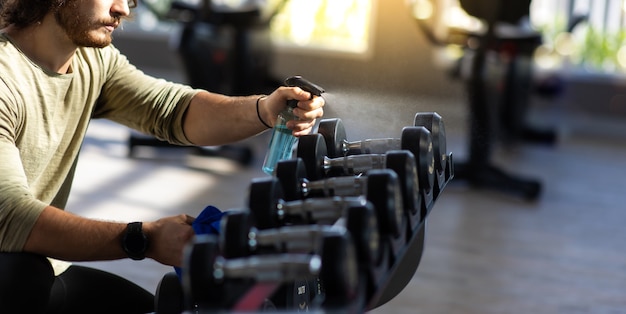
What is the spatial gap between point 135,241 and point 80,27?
383 millimetres

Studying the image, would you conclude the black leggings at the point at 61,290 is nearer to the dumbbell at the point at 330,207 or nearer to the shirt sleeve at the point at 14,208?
the shirt sleeve at the point at 14,208

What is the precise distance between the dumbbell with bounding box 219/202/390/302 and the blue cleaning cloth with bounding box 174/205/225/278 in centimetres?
21

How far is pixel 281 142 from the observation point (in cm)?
144

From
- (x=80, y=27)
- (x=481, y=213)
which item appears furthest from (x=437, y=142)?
(x=481, y=213)

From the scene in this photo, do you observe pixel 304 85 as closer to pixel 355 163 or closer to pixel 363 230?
pixel 355 163

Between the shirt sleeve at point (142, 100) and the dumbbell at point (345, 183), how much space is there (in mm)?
546

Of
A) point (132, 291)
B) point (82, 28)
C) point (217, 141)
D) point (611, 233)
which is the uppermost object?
point (82, 28)

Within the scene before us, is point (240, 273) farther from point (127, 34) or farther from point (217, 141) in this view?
point (127, 34)

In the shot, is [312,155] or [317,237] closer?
[317,237]

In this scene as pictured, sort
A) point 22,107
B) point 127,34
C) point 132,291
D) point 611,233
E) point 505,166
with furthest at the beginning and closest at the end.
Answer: point 127,34, point 505,166, point 611,233, point 132,291, point 22,107

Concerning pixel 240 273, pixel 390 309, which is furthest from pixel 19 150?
pixel 390 309

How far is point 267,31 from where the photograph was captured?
4.87 metres

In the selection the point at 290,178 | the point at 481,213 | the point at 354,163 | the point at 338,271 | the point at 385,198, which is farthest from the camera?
the point at 481,213

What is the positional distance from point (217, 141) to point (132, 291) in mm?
305
